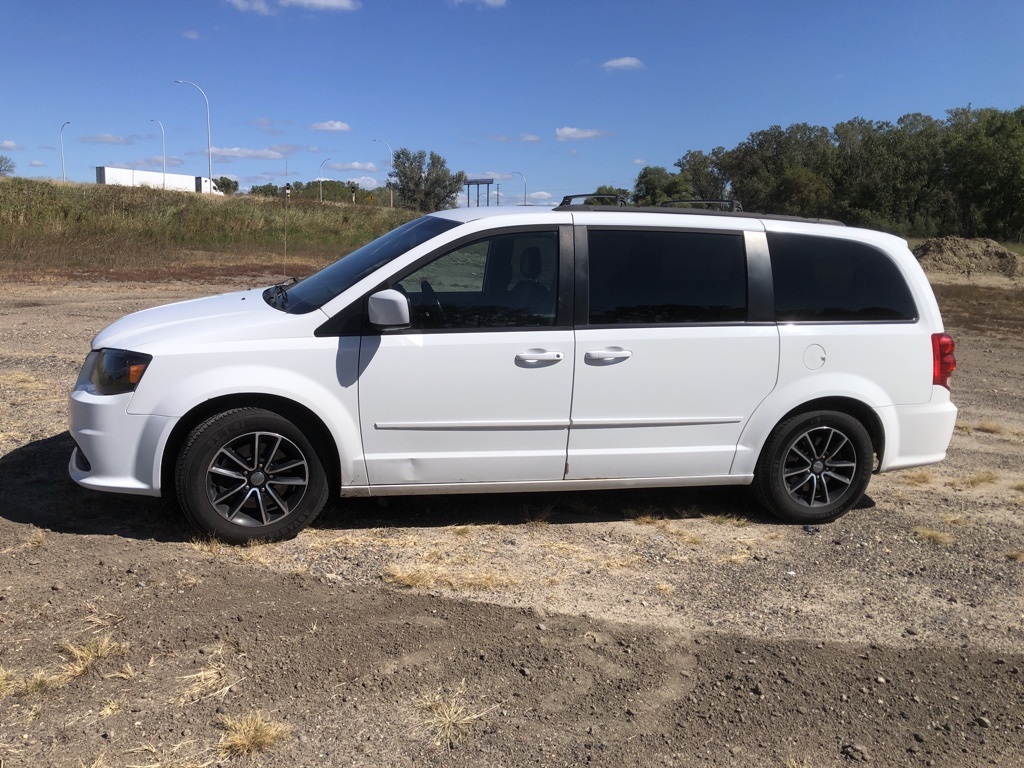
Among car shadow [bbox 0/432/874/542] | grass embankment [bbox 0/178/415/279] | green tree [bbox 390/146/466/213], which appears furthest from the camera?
green tree [bbox 390/146/466/213]

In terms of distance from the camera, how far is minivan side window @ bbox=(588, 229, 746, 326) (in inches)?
194

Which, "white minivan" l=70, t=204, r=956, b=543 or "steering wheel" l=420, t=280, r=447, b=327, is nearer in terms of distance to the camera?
"white minivan" l=70, t=204, r=956, b=543

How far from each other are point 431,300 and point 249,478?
4.51ft

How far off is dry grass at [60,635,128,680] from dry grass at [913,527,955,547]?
4.45 meters

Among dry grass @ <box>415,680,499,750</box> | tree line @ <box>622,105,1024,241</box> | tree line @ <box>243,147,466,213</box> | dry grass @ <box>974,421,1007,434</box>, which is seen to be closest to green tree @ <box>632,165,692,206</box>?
tree line @ <box>622,105,1024,241</box>

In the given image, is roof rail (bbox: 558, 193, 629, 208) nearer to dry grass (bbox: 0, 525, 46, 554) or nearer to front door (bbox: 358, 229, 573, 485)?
front door (bbox: 358, 229, 573, 485)

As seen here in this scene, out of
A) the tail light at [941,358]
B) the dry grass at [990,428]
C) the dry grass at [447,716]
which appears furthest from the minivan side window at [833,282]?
the dry grass at [990,428]

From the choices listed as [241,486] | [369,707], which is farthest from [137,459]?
[369,707]

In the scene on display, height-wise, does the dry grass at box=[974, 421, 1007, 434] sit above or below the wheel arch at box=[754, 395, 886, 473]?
below

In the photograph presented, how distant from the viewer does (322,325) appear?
15.1 feet

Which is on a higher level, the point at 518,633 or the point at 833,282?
the point at 833,282

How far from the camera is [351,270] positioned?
5.06 m

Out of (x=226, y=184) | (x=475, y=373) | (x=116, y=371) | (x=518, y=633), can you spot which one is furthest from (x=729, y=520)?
(x=226, y=184)

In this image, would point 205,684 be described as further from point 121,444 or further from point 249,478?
point 121,444
